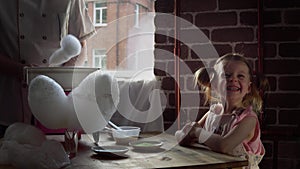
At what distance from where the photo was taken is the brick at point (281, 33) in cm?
173

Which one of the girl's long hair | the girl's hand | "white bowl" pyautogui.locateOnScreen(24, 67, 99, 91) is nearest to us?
"white bowl" pyautogui.locateOnScreen(24, 67, 99, 91)

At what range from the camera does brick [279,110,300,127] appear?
1.74 metres

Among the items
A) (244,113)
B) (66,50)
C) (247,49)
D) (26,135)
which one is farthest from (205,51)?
(26,135)

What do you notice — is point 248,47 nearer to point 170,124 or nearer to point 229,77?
point 229,77

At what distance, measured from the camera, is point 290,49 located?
5.70ft

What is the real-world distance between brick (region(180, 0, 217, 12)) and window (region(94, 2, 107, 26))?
468mm

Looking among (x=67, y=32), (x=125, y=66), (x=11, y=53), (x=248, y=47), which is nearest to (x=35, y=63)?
(x=11, y=53)

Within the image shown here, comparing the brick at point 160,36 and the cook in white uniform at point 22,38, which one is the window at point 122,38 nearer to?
the brick at point 160,36

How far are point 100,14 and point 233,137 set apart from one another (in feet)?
3.79

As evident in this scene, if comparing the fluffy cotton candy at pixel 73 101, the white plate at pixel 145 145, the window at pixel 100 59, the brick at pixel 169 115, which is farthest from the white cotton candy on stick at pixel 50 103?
the window at pixel 100 59

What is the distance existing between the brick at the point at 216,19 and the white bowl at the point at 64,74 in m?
0.86

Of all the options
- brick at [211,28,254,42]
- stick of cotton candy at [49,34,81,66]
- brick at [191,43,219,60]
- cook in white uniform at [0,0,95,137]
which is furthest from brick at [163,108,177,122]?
stick of cotton candy at [49,34,81,66]

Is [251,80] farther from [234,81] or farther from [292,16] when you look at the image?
[292,16]

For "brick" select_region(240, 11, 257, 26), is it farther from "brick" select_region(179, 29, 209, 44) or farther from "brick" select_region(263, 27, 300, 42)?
"brick" select_region(179, 29, 209, 44)
